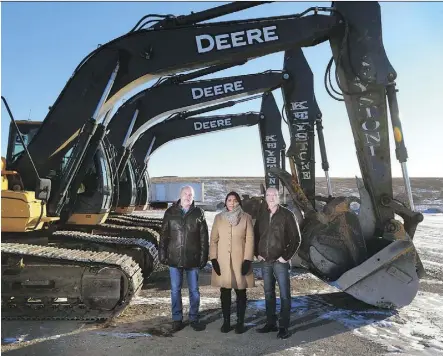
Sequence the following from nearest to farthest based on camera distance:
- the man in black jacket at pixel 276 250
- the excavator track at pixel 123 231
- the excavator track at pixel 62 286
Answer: the man in black jacket at pixel 276 250, the excavator track at pixel 62 286, the excavator track at pixel 123 231

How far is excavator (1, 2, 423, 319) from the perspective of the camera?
5309 millimetres

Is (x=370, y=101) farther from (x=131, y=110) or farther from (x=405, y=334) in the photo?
(x=131, y=110)

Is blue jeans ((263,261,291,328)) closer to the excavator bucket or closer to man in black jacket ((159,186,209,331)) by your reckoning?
man in black jacket ((159,186,209,331))

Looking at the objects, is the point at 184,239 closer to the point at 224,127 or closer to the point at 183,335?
the point at 183,335

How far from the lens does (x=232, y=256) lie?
495 centimetres

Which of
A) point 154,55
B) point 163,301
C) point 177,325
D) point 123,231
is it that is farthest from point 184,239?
point 123,231

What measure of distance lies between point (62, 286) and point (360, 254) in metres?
3.75

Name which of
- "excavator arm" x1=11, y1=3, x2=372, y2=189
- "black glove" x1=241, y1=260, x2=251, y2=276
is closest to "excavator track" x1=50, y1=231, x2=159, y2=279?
"excavator arm" x1=11, y1=3, x2=372, y2=189

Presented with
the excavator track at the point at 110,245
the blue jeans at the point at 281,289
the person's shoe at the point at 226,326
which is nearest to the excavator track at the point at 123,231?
the excavator track at the point at 110,245

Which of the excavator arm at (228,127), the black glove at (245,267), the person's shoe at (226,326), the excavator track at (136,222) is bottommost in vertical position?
the person's shoe at (226,326)

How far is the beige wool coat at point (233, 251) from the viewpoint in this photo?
16.1 ft

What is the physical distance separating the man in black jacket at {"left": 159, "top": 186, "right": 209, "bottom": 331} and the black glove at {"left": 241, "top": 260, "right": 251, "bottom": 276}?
43 centimetres

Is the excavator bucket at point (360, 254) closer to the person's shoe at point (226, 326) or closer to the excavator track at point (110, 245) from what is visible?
the person's shoe at point (226, 326)

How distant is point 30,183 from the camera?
6312 millimetres
